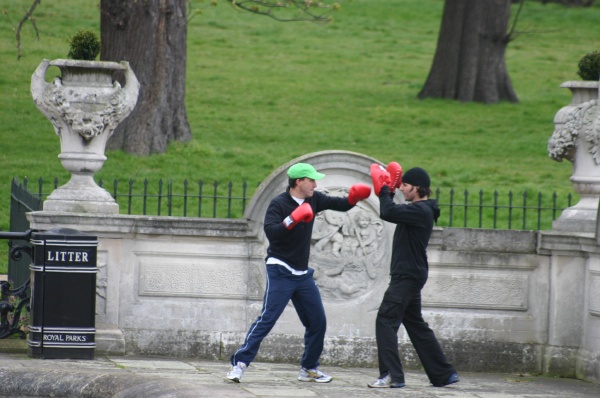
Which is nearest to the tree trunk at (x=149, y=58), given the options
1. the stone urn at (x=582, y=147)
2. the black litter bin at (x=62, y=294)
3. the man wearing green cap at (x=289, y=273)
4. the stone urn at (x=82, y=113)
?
the stone urn at (x=82, y=113)

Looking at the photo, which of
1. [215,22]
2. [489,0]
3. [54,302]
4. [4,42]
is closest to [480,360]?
[54,302]

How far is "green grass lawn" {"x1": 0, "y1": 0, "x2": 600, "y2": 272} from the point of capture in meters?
17.3

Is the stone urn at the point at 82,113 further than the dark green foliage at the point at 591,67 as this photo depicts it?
No

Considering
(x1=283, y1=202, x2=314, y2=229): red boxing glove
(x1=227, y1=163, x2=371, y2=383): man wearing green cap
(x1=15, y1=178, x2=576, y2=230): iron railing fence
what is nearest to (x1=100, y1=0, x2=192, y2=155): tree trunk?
(x1=15, y1=178, x2=576, y2=230): iron railing fence

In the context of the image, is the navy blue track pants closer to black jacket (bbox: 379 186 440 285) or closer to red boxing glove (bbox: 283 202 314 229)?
red boxing glove (bbox: 283 202 314 229)

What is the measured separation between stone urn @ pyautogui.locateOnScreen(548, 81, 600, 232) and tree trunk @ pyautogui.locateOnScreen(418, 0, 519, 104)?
13.8 meters

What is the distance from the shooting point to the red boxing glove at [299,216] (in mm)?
7852

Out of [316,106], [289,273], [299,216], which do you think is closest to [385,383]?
[289,273]

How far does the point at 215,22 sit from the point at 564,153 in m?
23.3

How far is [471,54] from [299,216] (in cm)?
1615

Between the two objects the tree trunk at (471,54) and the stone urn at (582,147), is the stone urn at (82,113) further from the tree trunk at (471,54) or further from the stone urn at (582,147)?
the tree trunk at (471,54)

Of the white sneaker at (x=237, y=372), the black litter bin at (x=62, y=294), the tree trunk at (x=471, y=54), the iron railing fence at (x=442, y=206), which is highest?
the tree trunk at (x=471, y=54)

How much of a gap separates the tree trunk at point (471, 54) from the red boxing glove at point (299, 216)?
633 inches

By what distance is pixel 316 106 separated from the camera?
75.4 ft
